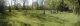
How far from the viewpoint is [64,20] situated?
1.65 metres

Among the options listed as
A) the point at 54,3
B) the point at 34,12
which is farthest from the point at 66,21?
the point at 34,12

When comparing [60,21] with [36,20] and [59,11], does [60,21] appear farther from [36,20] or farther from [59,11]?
[36,20]

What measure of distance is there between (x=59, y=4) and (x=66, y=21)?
21 cm

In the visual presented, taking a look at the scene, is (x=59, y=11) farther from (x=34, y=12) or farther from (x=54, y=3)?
(x=34, y=12)

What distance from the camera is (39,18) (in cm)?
167

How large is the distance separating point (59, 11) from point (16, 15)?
49 cm

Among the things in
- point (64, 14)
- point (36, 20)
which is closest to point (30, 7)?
point (36, 20)

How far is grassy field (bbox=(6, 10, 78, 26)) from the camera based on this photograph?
1.65 m

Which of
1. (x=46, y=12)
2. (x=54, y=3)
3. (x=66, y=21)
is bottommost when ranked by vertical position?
(x=66, y=21)

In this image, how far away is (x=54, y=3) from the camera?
5.38ft

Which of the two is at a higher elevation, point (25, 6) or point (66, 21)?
point (25, 6)

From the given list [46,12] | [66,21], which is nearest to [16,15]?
[46,12]

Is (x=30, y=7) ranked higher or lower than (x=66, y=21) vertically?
higher

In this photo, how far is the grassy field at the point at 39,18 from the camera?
5.41 ft
